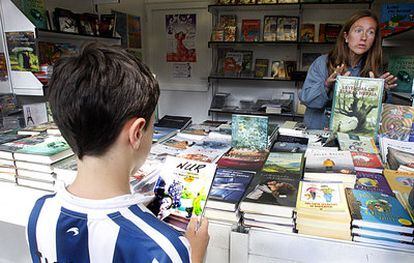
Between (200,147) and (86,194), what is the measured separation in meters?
0.84

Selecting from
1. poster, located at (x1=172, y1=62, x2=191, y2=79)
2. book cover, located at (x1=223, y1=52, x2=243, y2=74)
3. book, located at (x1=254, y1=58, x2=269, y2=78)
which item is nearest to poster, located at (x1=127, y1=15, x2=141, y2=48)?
poster, located at (x1=172, y1=62, x2=191, y2=79)

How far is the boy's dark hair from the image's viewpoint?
585 millimetres

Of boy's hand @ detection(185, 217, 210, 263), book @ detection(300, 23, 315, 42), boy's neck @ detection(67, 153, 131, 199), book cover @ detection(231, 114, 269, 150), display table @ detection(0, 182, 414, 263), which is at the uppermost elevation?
book @ detection(300, 23, 315, 42)

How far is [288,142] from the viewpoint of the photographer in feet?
4.97

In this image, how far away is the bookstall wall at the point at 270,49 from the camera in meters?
3.57

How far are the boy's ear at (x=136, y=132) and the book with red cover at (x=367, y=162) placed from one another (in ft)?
2.77

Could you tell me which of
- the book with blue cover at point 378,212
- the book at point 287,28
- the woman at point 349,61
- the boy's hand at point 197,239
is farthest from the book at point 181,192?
the book at point 287,28

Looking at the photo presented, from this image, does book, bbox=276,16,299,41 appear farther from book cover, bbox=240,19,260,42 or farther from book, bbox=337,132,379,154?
book, bbox=337,132,379,154

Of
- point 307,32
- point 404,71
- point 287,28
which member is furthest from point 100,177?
point 307,32

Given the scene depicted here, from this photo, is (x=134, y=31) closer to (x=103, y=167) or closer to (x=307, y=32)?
(x=307, y=32)

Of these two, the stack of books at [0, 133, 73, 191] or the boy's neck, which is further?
the stack of books at [0, 133, 73, 191]

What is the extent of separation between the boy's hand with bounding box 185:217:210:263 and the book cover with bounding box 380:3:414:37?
2.79m

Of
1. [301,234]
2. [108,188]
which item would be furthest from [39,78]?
[301,234]

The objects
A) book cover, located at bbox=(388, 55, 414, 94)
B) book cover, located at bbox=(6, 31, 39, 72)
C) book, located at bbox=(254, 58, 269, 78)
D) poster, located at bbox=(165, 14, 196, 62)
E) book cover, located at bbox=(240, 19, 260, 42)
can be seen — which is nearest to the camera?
book cover, located at bbox=(6, 31, 39, 72)
